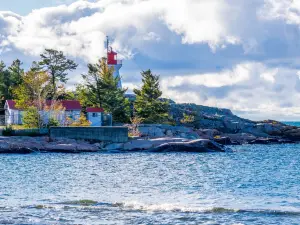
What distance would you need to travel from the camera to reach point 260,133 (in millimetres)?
102000

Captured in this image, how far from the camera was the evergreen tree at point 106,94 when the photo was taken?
88062mm

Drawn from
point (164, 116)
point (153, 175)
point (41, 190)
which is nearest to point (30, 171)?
point (153, 175)

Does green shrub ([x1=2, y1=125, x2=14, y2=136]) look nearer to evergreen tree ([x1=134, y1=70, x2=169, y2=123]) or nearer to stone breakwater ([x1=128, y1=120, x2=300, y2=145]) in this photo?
stone breakwater ([x1=128, y1=120, x2=300, y2=145])

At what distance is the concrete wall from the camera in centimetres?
6731

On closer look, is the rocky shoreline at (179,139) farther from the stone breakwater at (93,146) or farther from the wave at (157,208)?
the wave at (157,208)

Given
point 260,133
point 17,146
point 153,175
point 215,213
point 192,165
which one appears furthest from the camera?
point 260,133

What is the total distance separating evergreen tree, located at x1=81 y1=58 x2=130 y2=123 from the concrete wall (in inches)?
743

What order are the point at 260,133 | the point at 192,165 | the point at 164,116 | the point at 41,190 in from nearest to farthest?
the point at 41,190 < the point at 192,165 < the point at 164,116 < the point at 260,133

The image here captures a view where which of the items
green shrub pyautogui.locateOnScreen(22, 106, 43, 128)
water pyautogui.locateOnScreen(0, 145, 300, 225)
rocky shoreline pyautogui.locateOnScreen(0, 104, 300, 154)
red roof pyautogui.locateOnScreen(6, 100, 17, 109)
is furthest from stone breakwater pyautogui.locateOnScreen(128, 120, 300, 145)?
water pyautogui.locateOnScreen(0, 145, 300, 225)

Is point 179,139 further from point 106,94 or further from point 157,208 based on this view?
point 157,208

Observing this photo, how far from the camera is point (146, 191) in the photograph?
32.2 metres

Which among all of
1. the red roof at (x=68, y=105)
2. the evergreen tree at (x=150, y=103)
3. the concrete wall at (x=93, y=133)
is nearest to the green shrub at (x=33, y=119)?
the concrete wall at (x=93, y=133)

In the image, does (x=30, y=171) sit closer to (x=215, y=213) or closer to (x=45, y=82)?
(x=215, y=213)

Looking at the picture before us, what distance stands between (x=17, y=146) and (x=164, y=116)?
31666 mm
